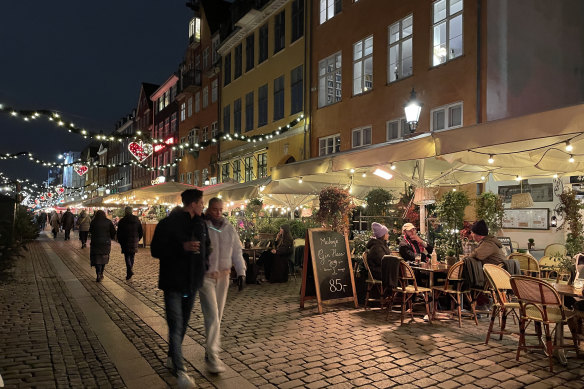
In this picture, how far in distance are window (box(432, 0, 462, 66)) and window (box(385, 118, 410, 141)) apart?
6.95 ft

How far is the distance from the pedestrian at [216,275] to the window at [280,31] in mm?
18658

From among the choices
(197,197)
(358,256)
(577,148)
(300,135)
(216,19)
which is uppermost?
(216,19)

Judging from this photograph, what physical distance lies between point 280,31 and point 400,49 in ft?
29.0

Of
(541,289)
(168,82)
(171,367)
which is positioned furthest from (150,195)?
(168,82)

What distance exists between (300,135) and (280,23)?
613 cm

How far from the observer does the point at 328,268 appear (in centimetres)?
825

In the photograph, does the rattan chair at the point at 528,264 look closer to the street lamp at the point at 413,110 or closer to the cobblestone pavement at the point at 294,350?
the cobblestone pavement at the point at 294,350

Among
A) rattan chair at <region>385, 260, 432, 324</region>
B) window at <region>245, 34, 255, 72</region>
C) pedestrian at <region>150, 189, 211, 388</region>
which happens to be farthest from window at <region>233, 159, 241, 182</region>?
pedestrian at <region>150, 189, 211, 388</region>

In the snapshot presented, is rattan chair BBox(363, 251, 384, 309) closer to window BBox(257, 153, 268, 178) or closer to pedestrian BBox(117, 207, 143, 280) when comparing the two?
pedestrian BBox(117, 207, 143, 280)

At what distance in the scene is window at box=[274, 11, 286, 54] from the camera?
22438 mm

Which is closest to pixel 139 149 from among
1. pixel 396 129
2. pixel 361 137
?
pixel 361 137

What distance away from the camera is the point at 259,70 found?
24828 millimetres

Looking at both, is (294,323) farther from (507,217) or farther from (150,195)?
(150,195)

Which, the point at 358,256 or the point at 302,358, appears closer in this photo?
the point at 302,358
